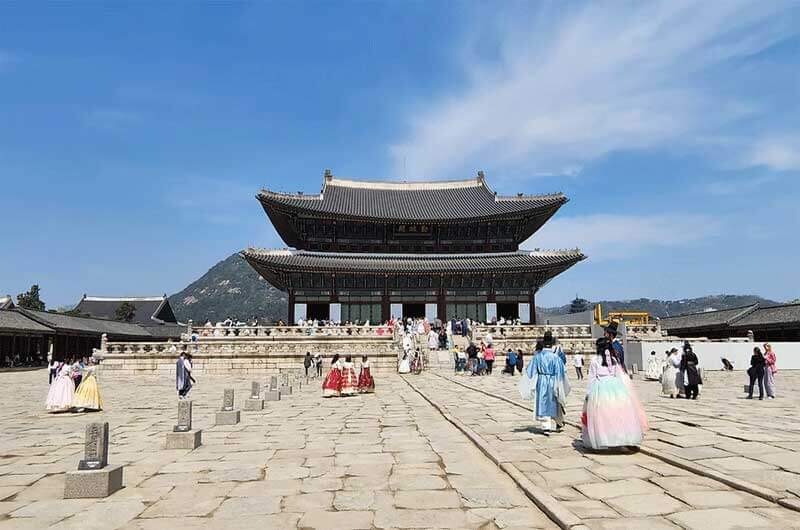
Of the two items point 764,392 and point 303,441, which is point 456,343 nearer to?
point 764,392

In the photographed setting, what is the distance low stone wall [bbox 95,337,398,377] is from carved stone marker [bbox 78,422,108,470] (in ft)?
69.0

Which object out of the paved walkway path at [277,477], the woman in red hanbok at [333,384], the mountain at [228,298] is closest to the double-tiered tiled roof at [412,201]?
the woman in red hanbok at [333,384]

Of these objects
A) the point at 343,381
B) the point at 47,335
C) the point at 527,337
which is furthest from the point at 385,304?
the point at 47,335

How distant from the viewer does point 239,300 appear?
165375 millimetres

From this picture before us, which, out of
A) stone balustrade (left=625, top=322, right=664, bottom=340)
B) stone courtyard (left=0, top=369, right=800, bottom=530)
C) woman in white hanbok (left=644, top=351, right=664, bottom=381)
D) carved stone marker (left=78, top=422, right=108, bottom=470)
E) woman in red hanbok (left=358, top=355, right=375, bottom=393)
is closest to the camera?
stone courtyard (left=0, top=369, right=800, bottom=530)

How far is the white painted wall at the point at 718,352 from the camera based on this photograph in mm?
24969

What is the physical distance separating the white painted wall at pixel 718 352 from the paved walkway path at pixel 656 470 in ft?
45.7

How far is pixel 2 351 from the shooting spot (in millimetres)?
32562

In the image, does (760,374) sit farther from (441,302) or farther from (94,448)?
(441,302)

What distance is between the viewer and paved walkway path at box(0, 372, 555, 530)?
16.4ft

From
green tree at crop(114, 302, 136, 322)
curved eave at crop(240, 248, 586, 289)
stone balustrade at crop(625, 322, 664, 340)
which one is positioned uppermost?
curved eave at crop(240, 248, 586, 289)

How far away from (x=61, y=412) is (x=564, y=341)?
23758 millimetres

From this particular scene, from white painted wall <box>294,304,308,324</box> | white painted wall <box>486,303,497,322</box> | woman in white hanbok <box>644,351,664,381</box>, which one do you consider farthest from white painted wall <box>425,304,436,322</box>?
woman in white hanbok <box>644,351,664,381</box>

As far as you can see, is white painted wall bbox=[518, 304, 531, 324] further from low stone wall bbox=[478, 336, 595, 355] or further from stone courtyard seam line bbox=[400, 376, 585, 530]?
stone courtyard seam line bbox=[400, 376, 585, 530]
